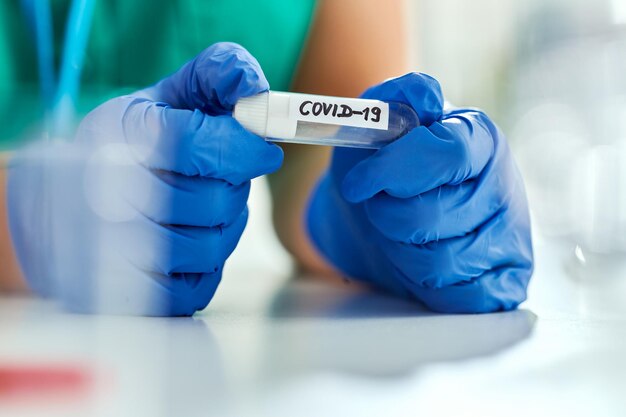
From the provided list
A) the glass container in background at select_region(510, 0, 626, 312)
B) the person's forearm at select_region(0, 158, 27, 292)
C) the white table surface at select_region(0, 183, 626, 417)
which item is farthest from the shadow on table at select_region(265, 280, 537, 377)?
the glass container in background at select_region(510, 0, 626, 312)

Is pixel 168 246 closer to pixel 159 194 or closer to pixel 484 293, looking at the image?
pixel 159 194

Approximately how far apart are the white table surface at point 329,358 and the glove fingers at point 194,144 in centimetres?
14

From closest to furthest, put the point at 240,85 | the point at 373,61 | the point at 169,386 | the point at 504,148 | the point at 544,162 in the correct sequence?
the point at 169,386 < the point at 240,85 < the point at 504,148 < the point at 373,61 < the point at 544,162

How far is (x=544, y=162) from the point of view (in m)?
1.27

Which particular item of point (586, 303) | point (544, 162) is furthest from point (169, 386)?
point (544, 162)

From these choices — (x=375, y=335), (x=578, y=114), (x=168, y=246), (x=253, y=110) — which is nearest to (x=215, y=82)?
(x=253, y=110)

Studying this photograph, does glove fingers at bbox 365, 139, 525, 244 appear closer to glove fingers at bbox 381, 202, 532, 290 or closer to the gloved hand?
glove fingers at bbox 381, 202, 532, 290

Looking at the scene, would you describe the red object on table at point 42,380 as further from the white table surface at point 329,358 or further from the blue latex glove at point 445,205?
the blue latex glove at point 445,205

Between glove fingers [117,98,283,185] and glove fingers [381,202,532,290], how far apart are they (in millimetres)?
173

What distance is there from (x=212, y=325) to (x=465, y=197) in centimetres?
26

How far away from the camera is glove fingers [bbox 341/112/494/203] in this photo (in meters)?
0.56

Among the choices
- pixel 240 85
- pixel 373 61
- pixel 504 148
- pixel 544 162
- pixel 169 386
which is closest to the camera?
pixel 169 386

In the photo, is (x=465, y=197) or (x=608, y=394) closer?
(x=608, y=394)

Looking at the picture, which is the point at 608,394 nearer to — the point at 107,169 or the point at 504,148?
the point at 504,148
